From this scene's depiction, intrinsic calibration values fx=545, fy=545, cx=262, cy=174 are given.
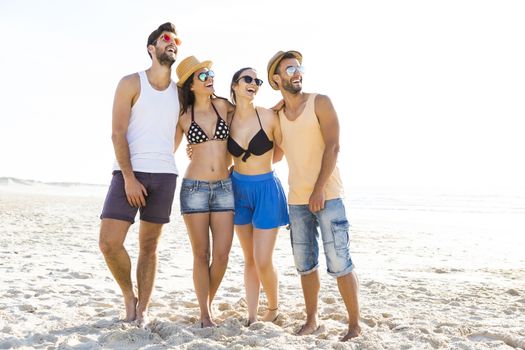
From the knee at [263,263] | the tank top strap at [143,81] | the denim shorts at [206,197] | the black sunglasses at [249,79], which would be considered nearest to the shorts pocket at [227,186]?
the denim shorts at [206,197]

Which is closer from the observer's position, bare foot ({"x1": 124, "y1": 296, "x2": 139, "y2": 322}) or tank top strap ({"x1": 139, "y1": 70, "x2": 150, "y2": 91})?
tank top strap ({"x1": 139, "y1": 70, "x2": 150, "y2": 91})

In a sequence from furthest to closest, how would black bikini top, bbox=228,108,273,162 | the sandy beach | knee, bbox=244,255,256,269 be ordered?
1. knee, bbox=244,255,256,269
2. black bikini top, bbox=228,108,273,162
3. the sandy beach

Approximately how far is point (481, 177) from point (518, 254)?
46.0 meters

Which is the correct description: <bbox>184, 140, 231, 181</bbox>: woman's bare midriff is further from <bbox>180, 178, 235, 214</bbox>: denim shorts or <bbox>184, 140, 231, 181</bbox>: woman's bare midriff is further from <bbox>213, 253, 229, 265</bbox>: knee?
<bbox>213, 253, 229, 265</bbox>: knee

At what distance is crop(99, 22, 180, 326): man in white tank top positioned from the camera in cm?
438

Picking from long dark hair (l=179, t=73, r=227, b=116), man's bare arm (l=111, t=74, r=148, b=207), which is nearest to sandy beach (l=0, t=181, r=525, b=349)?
man's bare arm (l=111, t=74, r=148, b=207)

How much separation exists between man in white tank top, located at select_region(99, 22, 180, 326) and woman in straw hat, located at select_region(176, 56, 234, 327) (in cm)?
16

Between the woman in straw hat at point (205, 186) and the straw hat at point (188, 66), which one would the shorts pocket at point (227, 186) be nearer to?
the woman in straw hat at point (205, 186)

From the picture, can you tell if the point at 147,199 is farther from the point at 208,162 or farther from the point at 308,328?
the point at 308,328

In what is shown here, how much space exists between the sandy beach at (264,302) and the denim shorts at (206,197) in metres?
0.97

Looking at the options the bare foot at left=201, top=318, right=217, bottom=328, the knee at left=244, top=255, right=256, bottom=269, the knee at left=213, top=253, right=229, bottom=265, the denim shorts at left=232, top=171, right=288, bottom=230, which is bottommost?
the bare foot at left=201, top=318, right=217, bottom=328

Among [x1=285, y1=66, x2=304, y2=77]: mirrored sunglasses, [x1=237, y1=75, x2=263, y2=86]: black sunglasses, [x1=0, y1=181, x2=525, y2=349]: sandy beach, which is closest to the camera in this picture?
[x1=0, y1=181, x2=525, y2=349]: sandy beach

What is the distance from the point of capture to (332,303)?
579 centimetres

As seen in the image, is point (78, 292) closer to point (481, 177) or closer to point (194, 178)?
point (194, 178)
